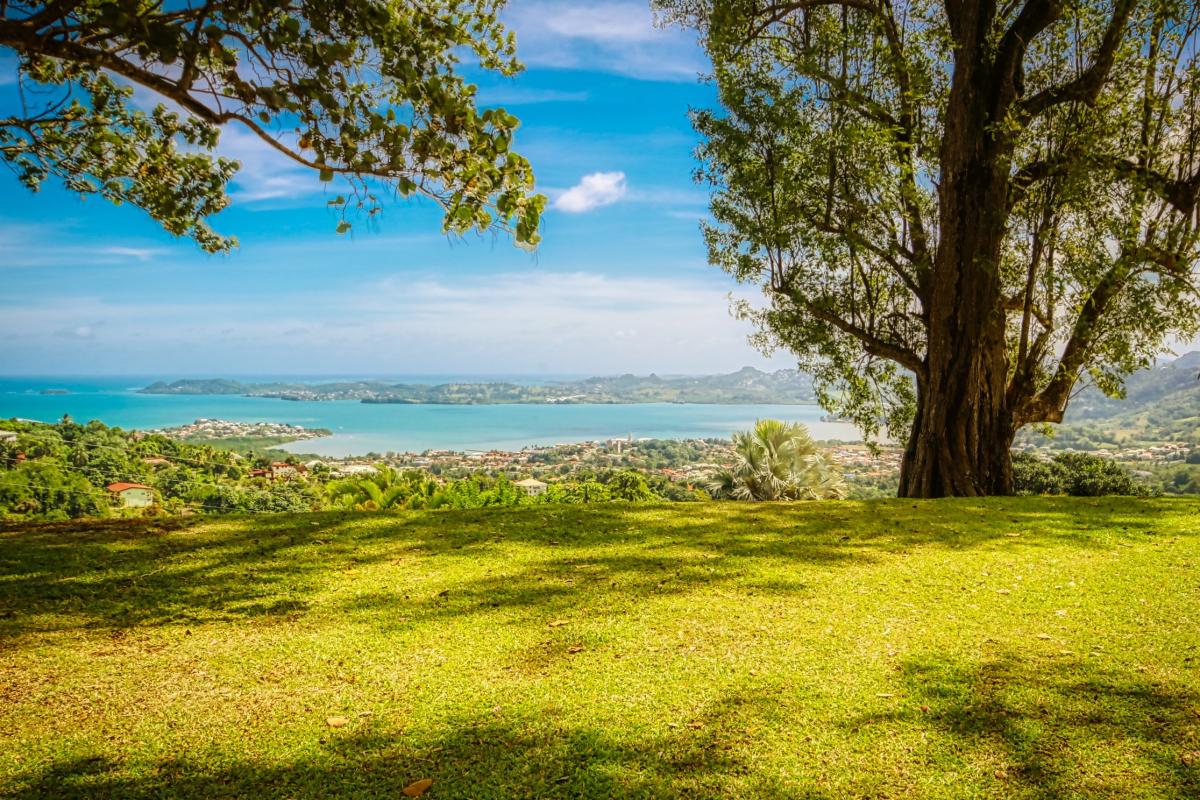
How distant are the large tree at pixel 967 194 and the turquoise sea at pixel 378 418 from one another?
13.8 ft

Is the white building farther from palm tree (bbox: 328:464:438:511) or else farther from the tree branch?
the tree branch

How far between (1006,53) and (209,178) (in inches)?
462

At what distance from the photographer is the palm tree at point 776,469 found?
65.6 ft

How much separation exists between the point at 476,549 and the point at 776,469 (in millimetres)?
14907

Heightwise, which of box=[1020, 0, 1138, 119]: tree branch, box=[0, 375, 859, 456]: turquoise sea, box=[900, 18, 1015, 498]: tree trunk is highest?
box=[1020, 0, 1138, 119]: tree branch

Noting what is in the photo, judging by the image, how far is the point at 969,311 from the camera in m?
11.5

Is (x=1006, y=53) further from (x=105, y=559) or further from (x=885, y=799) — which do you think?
(x=105, y=559)

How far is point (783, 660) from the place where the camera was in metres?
4.12

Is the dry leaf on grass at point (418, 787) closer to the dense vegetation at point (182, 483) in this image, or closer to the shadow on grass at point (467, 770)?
the shadow on grass at point (467, 770)

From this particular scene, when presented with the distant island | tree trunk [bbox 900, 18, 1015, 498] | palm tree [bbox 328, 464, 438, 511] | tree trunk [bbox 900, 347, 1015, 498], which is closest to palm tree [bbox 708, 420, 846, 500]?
tree trunk [bbox 900, 18, 1015, 498]

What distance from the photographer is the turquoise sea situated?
29.5 metres

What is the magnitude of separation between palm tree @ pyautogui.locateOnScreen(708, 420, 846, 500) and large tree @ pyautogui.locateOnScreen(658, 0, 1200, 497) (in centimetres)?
641

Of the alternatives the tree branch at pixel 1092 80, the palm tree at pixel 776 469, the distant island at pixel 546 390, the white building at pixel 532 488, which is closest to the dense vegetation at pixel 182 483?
the white building at pixel 532 488

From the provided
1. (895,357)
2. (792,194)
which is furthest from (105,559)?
(895,357)
